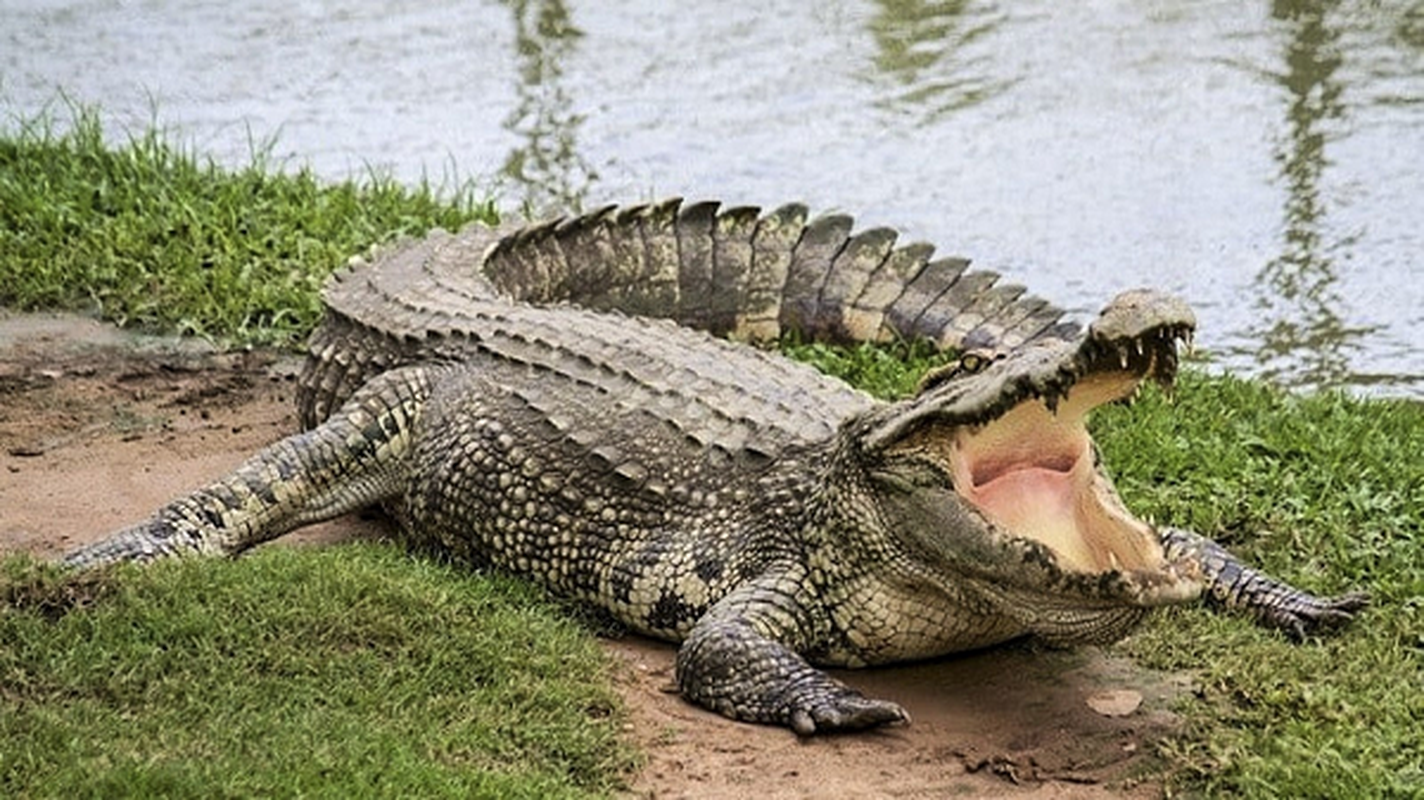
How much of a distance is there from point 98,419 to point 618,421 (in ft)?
6.68

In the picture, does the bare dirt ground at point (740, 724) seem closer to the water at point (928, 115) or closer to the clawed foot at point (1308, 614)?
the clawed foot at point (1308, 614)

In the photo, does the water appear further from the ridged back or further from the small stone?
the small stone

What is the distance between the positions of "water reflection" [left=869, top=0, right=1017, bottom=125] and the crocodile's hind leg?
187 inches

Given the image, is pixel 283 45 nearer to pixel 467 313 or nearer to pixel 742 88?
pixel 742 88

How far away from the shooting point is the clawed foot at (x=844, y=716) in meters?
4.23

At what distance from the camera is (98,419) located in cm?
633

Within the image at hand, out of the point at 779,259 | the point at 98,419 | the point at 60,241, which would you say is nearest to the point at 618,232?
the point at 779,259

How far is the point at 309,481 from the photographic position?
539cm

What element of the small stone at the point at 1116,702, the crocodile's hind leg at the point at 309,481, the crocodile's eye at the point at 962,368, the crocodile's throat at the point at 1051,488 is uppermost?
the crocodile's eye at the point at 962,368

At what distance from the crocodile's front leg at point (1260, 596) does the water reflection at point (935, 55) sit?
498 cm

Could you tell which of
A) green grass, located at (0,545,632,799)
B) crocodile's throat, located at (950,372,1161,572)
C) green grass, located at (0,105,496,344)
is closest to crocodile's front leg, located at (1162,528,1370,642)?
crocodile's throat, located at (950,372,1161,572)

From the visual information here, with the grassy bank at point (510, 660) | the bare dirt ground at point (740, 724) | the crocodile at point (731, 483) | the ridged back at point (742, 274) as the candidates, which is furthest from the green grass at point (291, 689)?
the ridged back at point (742, 274)

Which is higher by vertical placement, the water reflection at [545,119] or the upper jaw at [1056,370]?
the upper jaw at [1056,370]

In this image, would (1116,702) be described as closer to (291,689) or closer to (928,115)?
(291,689)
